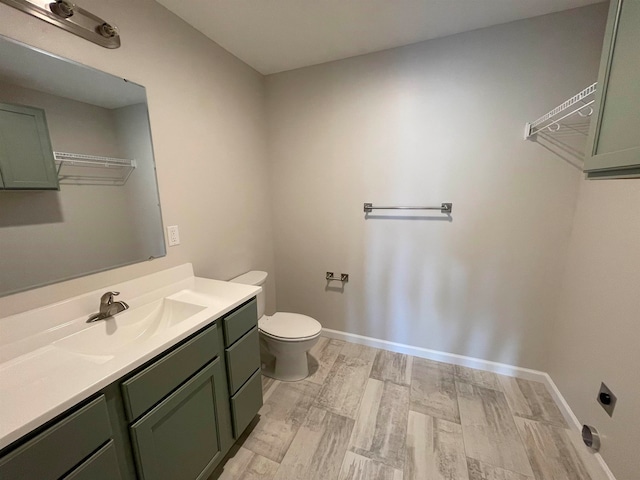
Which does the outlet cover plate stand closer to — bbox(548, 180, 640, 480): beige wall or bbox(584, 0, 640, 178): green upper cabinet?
bbox(548, 180, 640, 480): beige wall

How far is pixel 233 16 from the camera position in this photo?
4.94 ft

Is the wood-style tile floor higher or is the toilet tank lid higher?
the toilet tank lid

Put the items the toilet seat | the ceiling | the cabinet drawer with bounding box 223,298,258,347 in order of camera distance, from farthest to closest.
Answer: the toilet seat < the ceiling < the cabinet drawer with bounding box 223,298,258,347

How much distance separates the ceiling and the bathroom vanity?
1523 millimetres

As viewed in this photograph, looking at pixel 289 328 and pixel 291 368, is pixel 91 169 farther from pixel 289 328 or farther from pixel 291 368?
pixel 291 368

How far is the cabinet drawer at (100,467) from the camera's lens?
→ 742 millimetres

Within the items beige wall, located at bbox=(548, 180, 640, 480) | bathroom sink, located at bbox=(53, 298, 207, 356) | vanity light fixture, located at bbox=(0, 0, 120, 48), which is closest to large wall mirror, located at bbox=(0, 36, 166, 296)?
vanity light fixture, located at bbox=(0, 0, 120, 48)

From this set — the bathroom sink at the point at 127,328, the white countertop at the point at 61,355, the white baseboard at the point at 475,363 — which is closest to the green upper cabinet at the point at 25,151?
the white countertop at the point at 61,355

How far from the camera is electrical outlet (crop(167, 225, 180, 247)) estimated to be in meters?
1.53

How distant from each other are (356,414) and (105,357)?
1443mm

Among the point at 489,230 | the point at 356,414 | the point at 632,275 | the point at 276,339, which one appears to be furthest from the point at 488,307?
the point at 276,339

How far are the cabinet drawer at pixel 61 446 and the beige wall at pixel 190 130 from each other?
558mm

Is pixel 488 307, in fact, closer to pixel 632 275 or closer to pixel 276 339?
pixel 632 275

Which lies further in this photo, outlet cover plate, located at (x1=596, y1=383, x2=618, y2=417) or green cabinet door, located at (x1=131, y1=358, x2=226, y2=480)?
outlet cover plate, located at (x1=596, y1=383, x2=618, y2=417)
